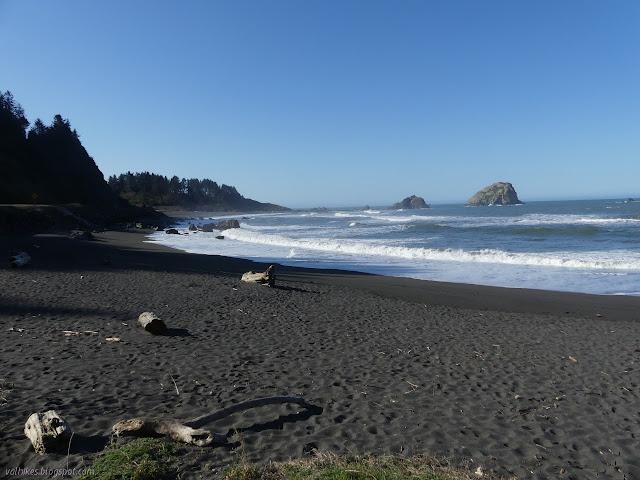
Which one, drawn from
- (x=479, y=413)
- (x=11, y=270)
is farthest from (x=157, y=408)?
(x=11, y=270)

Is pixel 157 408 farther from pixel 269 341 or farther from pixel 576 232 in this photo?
pixel 576 232

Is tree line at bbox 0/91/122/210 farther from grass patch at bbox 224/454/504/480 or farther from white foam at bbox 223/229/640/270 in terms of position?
grass patch at bbox 224/454/504/480

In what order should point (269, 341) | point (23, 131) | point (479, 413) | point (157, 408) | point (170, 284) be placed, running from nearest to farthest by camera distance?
point (157, 408), point (479, 413), point (269, 341), point (170, 284), point (23, 131)

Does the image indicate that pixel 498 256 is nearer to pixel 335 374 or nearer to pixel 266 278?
pixel 266 278

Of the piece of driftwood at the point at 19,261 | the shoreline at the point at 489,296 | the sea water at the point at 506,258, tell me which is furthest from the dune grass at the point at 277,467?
the sea water at the point at 506,258

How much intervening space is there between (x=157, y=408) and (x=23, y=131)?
72.9 metres

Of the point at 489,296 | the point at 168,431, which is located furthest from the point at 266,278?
the point at 168,431

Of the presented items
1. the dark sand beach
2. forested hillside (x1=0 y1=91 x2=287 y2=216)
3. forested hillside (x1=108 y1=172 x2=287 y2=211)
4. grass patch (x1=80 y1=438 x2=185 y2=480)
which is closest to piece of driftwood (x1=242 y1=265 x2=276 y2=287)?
the dark sand beach

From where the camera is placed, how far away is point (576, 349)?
24.8ft

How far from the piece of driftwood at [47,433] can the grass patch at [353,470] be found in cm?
142

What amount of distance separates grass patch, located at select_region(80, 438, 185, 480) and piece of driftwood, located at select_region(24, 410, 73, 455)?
36 cm

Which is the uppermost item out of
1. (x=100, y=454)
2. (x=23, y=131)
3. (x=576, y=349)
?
(x=23, y=131)

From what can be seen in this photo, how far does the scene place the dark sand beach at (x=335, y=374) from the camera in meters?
3.96

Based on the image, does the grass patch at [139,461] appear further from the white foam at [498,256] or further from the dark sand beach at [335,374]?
the white foam at [498,256]
